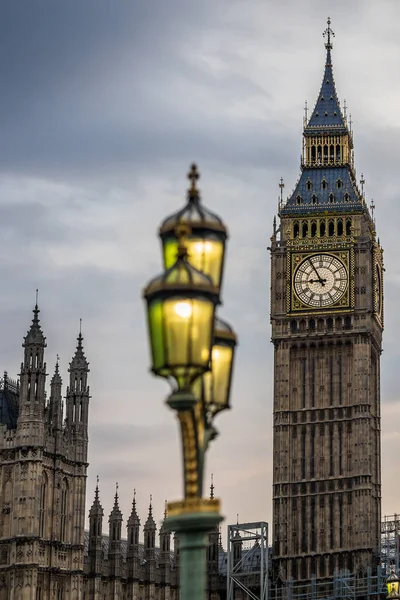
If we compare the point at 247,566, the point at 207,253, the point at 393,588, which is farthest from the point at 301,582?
the point at 207,253

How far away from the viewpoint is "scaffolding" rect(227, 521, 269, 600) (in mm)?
95125

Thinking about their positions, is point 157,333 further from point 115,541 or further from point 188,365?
point 115,541

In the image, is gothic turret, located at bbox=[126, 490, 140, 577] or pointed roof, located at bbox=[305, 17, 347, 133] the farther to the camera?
pointed roof, located at bbox=[305, 17, 347, 133]

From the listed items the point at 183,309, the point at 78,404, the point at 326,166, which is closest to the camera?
the point at 183,309

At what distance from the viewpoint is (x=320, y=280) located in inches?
4097

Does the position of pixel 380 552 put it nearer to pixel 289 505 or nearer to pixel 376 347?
pixel 289 505

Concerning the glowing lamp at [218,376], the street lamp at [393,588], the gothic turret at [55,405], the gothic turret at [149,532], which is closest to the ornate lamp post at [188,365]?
the glowing lamp at [218,376]

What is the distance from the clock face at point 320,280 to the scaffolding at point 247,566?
54.4 ft

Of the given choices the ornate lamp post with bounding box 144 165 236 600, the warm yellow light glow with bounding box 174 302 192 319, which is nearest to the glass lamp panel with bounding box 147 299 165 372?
the ornate lamp post with bounding box 144 165 236 600

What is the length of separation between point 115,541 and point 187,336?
242 ft

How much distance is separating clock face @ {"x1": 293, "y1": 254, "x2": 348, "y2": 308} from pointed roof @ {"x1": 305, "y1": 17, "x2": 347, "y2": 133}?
11.9 meters

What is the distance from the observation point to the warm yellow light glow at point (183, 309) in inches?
508

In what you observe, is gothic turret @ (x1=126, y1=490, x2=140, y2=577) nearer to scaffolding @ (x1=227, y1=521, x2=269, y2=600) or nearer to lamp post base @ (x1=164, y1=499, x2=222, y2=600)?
scaffolding @ (x1=227, y1=521, x2=269, y2=600)

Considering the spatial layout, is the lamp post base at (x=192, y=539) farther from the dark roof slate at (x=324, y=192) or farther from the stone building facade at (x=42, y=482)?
the dark roof slate at (x=324, y=192)
